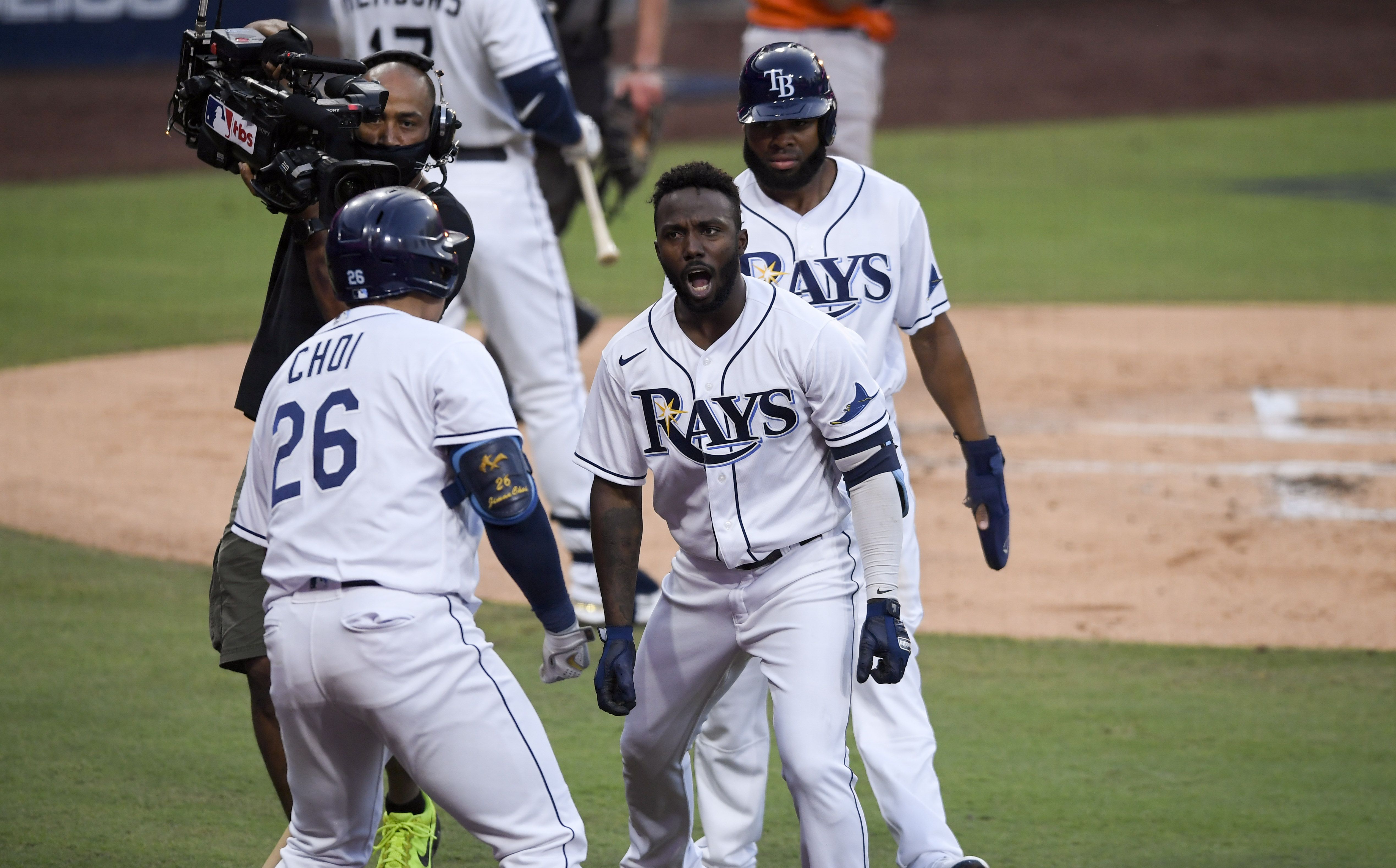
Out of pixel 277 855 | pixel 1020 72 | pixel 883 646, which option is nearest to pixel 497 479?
pixel 883 646

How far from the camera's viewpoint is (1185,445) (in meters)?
8.52

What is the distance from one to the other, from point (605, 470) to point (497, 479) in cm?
69

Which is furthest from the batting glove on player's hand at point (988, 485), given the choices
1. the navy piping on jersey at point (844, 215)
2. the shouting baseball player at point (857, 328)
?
the navy piping on jersey at point (844, 215)

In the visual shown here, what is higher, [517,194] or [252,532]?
[517,194]

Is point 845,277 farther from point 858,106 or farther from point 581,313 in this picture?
point 581,313

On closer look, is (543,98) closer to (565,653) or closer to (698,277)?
(698,277)

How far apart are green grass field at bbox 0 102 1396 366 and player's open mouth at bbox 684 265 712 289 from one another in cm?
780

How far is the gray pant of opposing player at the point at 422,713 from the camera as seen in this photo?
3.04m

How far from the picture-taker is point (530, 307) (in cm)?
589

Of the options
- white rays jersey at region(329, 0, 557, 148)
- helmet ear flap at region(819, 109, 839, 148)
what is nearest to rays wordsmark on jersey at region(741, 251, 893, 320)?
helmet ear flap at region(819, 109, 839, 148)

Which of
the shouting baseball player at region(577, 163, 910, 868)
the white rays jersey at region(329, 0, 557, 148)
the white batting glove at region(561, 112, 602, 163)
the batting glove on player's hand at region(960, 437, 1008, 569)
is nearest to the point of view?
the shouting baseball player at region(577, 163, 910, 868)

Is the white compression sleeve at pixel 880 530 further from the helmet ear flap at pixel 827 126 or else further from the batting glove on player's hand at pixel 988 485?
the helmet ear flap at pixel 827 126

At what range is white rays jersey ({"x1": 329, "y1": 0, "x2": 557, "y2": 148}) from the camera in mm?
5703

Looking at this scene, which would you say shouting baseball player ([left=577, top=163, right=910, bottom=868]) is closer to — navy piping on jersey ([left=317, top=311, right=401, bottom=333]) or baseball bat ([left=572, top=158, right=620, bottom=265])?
navy piping on jersey ([left=317, top=311, right=401, bottom=333])
